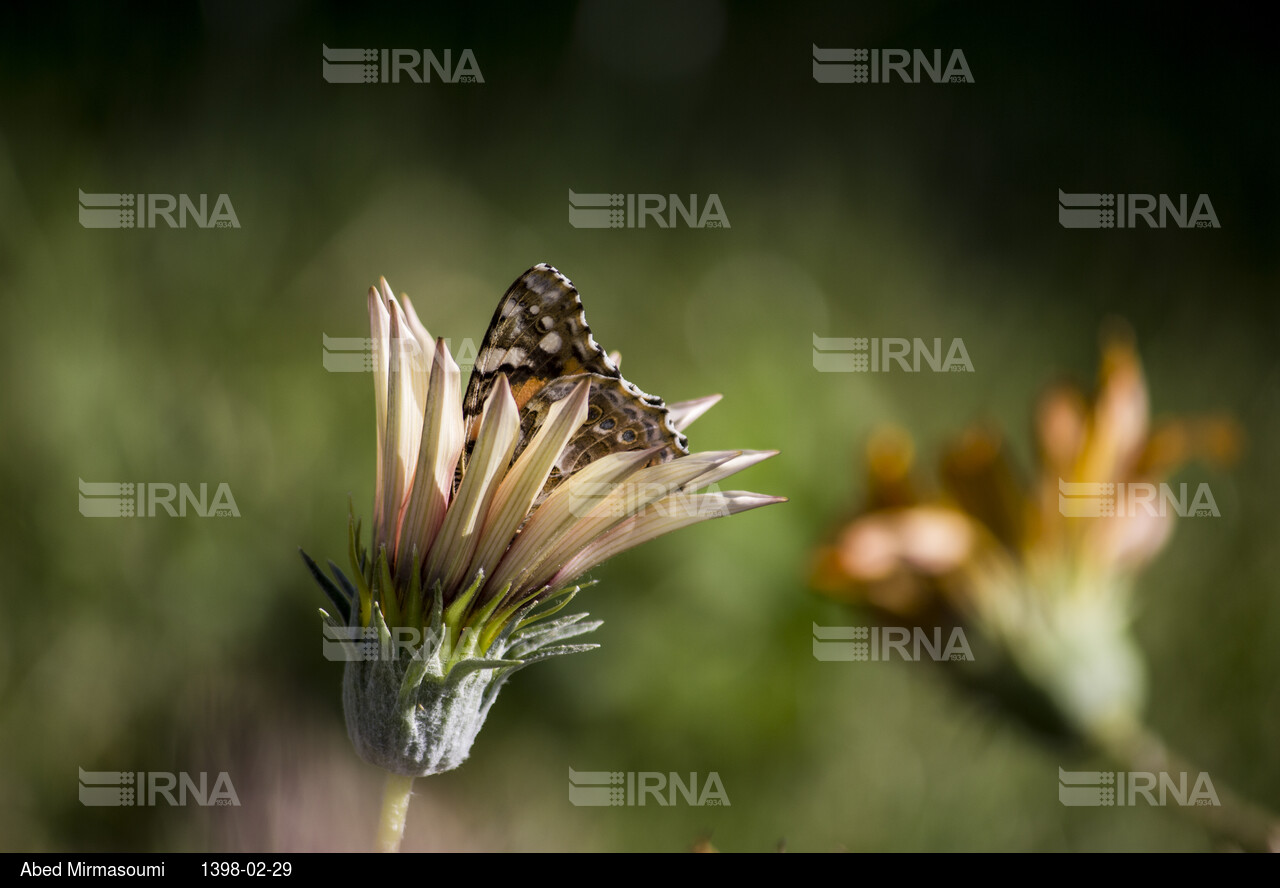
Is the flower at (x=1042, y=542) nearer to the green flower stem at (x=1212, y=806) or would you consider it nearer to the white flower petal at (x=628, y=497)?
the green flower stem at (x=1212, y=806)

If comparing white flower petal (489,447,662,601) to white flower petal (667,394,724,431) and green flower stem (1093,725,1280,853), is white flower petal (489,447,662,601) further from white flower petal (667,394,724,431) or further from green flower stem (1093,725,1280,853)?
green flower stem (1093,725,1280,853)

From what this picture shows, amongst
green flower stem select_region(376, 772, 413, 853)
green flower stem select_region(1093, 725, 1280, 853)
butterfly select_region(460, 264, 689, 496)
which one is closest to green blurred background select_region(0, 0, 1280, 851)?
green flower stem select_region(1093, 725, 1280, 853)

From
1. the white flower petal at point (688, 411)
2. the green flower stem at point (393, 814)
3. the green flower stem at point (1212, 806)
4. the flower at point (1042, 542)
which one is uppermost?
the white flower petal at point (688, 411)

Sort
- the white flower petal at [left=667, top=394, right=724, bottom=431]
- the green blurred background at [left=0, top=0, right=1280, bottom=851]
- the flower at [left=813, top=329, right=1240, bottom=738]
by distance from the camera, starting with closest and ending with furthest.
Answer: the white flower petal at [left=667, top=394, right=724, bottom=431]
the flower at [left=813, top=329, right=1240, bottom=738]
the green blurred background at [left=0, top=0, right=1280, bottom=851]

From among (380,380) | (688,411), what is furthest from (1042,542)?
(380,380)

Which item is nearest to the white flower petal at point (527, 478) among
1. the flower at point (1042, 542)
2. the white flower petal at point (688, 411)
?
the white flower petal at point (688, 411)

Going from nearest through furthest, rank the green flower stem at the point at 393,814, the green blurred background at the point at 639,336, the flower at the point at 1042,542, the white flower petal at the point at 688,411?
the green flower stem at the point at 393,814 < the white flower petal at the point at 688,411 < the flower at the point at 1042,542 < the green blurred background at the point at 639,336

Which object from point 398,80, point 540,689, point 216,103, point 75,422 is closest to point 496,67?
point 398,80

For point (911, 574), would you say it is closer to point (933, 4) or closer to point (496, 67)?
point (496, 67)

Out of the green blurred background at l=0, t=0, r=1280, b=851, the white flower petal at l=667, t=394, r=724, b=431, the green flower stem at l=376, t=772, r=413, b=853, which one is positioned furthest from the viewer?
the green blurred background at l=0, t=0, r=1280, b=851
